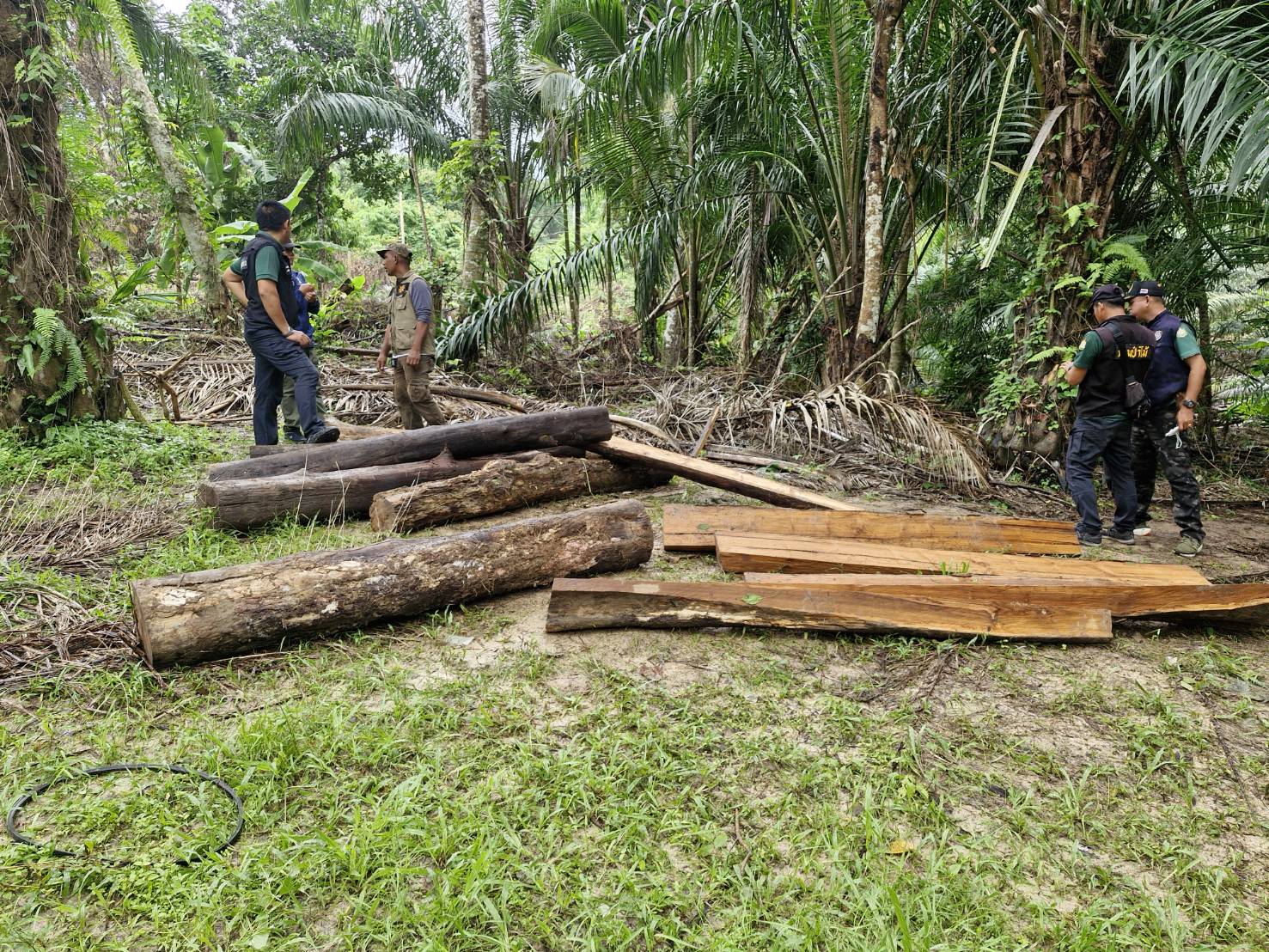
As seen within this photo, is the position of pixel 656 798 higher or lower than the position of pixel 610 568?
lower

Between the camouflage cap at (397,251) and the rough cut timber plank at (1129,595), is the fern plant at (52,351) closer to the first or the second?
the camouflage cap at (397,251)

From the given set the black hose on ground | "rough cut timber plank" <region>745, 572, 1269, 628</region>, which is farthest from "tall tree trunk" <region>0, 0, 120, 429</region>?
"rough cut timber plank" <region>745, 572, 1269, 628</region>

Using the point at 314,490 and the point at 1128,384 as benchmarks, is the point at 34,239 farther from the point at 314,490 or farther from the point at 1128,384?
the point at 1128,384

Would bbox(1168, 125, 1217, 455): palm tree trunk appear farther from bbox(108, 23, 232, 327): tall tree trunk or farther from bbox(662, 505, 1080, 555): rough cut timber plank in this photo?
bbox(108, 23, 232, 327): tall tree trunk

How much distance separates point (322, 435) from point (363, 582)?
270 centimetres

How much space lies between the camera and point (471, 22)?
10266 millimetres

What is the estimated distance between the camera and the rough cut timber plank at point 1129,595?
3547 mm

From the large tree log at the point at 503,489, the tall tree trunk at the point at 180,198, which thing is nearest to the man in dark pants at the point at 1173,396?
the large tree log at the point at 503,489

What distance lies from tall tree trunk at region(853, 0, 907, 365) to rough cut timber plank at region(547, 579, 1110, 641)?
4115mm

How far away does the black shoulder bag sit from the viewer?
479 cm

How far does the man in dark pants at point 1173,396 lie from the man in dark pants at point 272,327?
590 cm

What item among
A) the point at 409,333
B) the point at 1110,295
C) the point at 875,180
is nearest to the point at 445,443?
the point at 409,333

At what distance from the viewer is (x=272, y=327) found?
18.8 ft

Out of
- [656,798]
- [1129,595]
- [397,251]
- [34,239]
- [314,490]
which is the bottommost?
[656,798]
